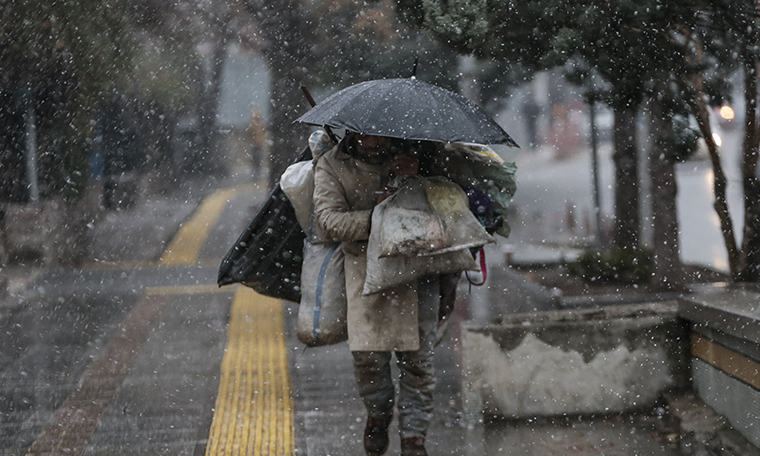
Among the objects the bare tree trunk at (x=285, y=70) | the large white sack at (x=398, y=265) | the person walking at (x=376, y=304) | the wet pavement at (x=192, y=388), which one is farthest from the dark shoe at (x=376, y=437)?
the bare tree trunk at (x=285, y=70)

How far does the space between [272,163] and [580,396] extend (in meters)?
9.58

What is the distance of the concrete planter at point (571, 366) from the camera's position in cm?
472

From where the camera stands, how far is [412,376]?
3.89 meters

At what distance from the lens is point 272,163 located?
1356 cm

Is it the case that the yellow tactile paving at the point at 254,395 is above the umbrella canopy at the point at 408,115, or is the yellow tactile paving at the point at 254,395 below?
below

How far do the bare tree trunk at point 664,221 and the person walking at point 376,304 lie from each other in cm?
587

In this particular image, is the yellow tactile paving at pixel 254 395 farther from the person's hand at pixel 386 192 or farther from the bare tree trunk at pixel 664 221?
the bare tree trunk at pixel 664 221

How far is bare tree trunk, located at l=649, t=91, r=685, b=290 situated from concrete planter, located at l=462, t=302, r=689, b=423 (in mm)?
4486

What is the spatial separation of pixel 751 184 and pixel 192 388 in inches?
185

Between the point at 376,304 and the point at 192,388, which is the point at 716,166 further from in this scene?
the point at 192,388

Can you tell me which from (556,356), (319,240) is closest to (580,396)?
(556,356)

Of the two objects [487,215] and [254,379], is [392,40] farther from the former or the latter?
[487,215]

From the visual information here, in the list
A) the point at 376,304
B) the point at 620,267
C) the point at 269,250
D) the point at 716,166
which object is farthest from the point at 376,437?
the point at 620,267

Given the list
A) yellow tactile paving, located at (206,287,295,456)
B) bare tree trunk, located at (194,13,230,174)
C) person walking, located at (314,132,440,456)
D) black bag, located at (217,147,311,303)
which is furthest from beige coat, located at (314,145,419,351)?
bare tree trunk, located at (194,13,230,174)
